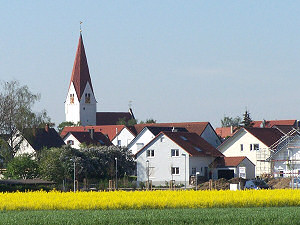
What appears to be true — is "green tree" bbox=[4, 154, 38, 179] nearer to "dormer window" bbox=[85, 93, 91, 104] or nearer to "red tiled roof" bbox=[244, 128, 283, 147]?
"red tiled roof" bbox=[244, 128, 283, 147]

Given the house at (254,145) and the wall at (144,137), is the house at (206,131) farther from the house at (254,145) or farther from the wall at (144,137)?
the house at (254,145)

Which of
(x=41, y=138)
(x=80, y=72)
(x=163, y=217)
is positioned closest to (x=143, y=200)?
(x=163, y=217)

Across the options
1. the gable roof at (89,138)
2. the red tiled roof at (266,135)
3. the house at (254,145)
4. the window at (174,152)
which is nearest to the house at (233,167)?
the house at (254,145)

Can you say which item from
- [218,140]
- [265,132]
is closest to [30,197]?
[265,132]

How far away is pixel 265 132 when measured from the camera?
278ft

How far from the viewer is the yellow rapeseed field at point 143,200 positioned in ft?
130

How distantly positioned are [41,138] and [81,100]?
6446 centimetres

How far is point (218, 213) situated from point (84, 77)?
119 metres

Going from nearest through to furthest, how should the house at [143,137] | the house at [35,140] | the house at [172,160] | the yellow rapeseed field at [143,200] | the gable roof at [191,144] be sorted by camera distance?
the yellow rapeseed field at [143,200]
the house at [172,160]
the gable roof at [191,144]
the house at [35,140]
the house at [143,137]

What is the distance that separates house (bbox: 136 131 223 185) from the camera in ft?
255

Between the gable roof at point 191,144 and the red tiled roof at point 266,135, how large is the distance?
4627mm

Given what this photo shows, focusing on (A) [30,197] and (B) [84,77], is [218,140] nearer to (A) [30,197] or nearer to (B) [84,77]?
(B) [84,77]

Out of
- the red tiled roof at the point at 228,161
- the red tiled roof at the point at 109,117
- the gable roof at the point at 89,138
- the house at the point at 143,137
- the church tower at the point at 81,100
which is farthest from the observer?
the red tiled roof at the point at 109,117

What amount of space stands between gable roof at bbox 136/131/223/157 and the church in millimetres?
69992
